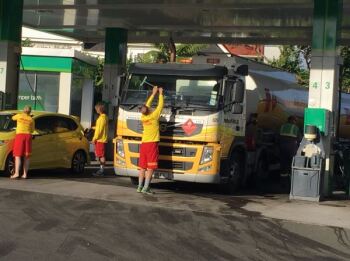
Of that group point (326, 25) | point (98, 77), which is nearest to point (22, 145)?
point (326, 25)

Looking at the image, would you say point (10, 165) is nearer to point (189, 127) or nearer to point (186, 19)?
point (189, 127)

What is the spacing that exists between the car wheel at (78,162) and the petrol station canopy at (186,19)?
18.0ft

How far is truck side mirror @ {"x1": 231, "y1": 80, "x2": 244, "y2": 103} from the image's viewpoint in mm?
13289

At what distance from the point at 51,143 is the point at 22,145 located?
1525 millimetres

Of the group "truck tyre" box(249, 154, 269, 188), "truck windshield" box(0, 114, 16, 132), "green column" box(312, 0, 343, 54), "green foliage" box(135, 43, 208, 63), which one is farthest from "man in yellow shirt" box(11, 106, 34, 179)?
"green foliage" box(135, 43, 208, 63)

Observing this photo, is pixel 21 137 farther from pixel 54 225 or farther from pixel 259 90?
pixel 259 90

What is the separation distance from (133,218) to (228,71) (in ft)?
15.4

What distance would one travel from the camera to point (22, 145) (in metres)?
14.4

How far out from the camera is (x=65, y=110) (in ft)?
102

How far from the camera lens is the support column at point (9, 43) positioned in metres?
18.3

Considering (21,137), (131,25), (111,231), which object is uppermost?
(131,25)


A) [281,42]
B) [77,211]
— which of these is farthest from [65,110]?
[77,211]

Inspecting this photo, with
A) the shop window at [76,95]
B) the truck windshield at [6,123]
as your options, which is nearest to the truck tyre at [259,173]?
the truck windshield at [6,123]

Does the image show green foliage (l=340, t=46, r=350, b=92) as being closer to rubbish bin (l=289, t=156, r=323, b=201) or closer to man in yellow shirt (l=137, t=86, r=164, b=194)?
rubbish bin (l=289, t=156, r=323, b=201)
